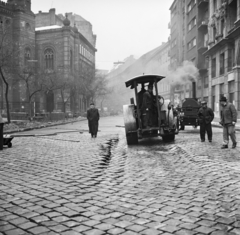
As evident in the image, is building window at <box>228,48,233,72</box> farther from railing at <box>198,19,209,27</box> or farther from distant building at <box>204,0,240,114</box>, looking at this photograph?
railing at <box>198,19,209,27</box>

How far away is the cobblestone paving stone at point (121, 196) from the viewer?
3.37 m

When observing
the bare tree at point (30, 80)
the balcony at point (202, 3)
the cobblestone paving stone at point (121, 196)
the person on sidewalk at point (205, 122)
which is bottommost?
the cobblestone paving stone at point (121, 196)

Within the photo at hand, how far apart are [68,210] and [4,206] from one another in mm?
878

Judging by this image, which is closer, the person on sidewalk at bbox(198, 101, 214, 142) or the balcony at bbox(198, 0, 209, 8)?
the person on sidewalk at bbox(198, 101, 214, 142)

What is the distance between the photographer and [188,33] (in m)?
46.1

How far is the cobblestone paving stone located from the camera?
3.37m

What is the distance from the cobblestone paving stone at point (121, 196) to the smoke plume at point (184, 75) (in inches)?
1085

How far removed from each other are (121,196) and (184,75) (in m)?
33.9

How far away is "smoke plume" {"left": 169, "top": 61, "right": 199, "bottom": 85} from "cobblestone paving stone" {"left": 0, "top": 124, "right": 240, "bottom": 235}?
90.4ft

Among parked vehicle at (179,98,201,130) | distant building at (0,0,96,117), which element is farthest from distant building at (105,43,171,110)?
parked vehicle at (179,98,201,130)

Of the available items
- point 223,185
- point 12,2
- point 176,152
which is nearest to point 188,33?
point 12,2

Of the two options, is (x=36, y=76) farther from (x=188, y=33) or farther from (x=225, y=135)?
(x=225, y=135)

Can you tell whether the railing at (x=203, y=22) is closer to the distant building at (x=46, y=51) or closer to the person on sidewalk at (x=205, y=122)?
the distant building at (x=46, y=51)

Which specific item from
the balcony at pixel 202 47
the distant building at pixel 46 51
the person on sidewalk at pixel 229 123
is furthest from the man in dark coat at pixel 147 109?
the distant building at pixel 46 51
